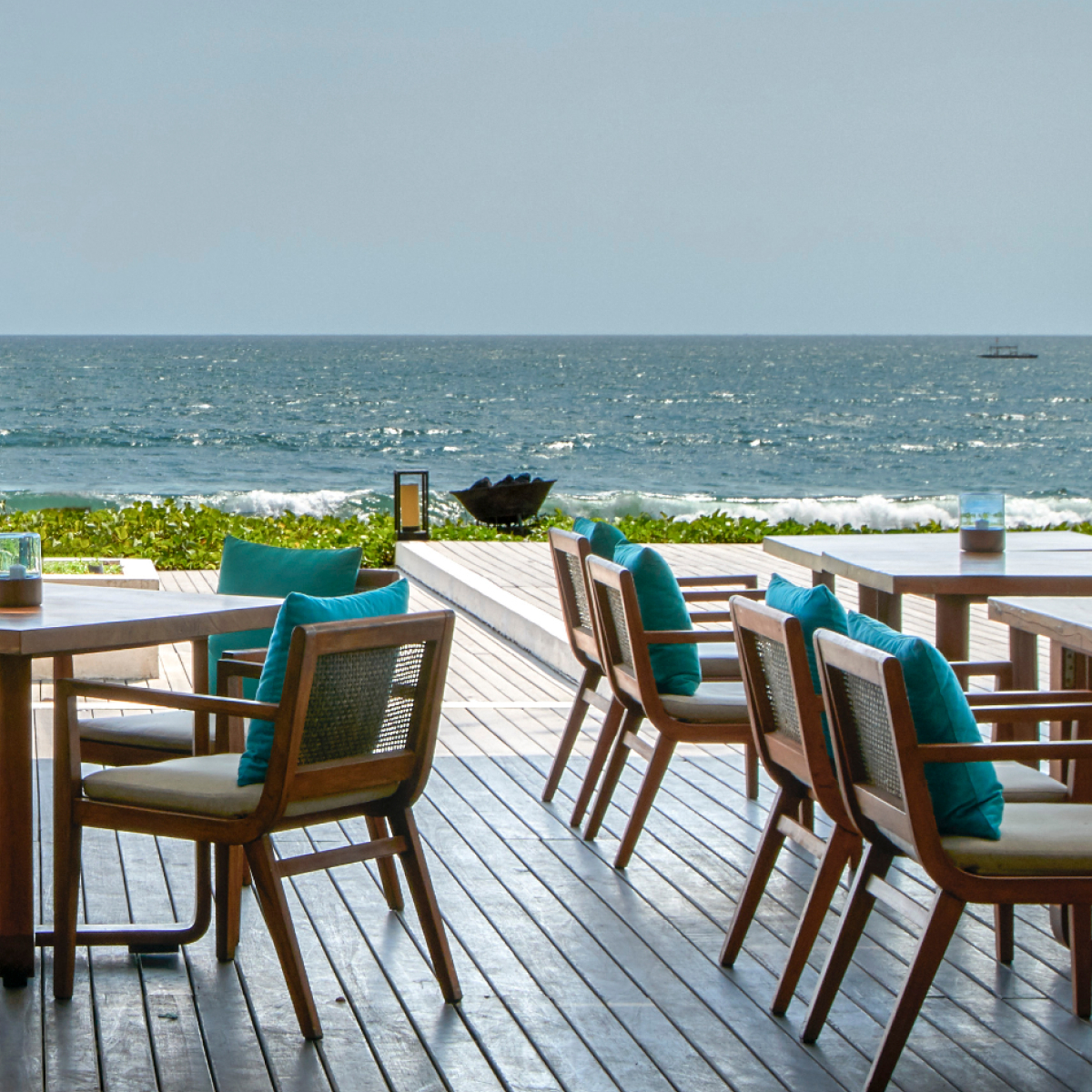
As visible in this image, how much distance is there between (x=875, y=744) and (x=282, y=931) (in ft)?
3.44

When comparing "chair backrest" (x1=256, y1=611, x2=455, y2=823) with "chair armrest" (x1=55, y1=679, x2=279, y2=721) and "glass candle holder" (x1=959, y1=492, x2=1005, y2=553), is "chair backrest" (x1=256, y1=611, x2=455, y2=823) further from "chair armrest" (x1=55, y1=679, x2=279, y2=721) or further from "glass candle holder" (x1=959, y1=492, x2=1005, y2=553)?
"glass candle holder" (x1=959, y1=492, x2=1005, y2=553)

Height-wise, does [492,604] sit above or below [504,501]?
below

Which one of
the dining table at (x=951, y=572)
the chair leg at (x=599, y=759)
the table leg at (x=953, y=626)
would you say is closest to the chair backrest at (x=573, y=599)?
the chair leg at (x=599, y=759)

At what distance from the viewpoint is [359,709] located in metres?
2.84

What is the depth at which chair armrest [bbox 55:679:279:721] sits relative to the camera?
2.73 metres

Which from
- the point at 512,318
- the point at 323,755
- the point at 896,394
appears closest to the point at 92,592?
the point at 323,755

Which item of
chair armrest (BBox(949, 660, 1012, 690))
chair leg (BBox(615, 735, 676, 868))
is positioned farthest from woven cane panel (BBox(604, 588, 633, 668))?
chair armrest (BBox(949, 660, 1012, 690))

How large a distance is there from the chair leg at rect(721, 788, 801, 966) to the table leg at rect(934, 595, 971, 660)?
1.20 meters

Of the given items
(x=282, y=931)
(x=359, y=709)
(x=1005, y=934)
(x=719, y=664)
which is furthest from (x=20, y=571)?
(x=1005, y=934)

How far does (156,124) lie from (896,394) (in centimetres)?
2678

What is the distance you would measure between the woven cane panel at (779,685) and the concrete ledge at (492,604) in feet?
7.84

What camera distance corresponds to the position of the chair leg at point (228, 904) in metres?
3.11

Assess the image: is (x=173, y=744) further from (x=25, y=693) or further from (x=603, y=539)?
(x=603, y=539)

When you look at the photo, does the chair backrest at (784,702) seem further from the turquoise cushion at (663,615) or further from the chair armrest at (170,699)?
the chair armrest at (170,699)
